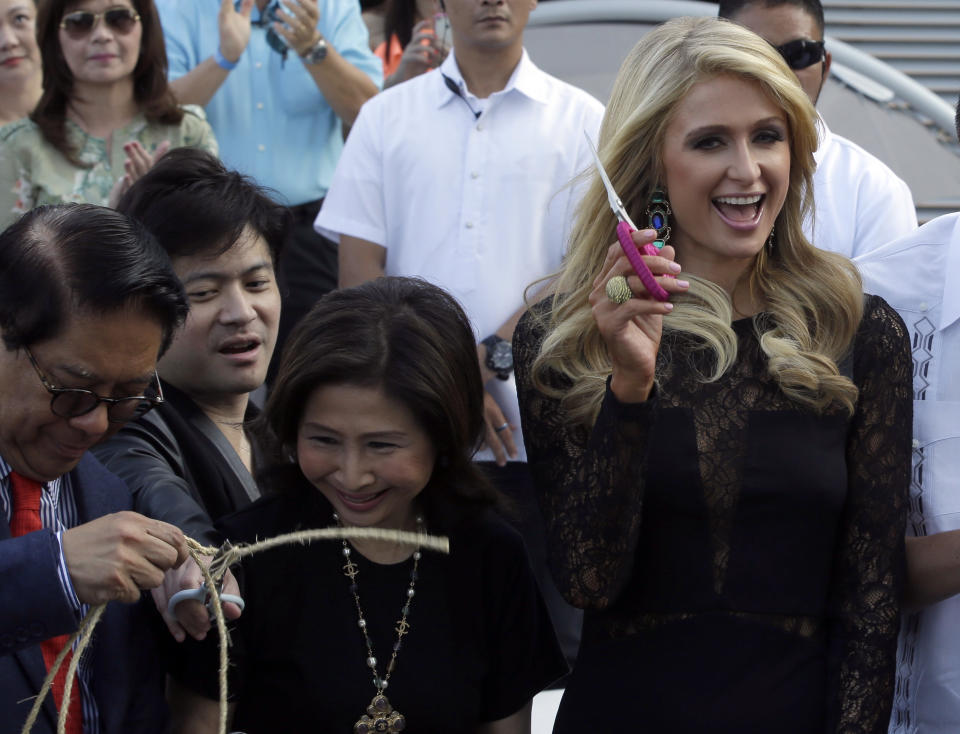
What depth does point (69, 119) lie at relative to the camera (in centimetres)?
463

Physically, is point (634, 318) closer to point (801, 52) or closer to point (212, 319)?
point (212, 319)

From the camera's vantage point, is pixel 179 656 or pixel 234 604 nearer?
pixel 234 604

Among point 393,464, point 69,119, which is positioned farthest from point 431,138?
point 393,464

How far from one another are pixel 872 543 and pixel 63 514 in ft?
4.71

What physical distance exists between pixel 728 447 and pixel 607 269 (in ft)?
1.35

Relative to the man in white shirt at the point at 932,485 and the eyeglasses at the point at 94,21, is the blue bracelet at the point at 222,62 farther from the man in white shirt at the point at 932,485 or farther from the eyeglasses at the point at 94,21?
the man in white shirt at the point at 932,485

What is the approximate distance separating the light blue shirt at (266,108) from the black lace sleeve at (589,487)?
99.8 inches

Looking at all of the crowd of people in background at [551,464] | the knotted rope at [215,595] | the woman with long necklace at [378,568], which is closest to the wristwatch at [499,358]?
the crowd of people in background at [551,464]

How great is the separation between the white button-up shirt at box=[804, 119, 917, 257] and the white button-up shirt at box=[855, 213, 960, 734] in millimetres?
1106

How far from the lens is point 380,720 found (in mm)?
2512

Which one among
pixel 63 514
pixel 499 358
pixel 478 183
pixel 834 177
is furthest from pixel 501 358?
pixel 63 514

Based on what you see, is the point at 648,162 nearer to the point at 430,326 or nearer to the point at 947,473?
the point at 430,326

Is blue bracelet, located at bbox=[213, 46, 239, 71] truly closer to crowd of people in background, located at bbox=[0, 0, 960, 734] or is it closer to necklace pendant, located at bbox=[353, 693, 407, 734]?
crowd of people in background, located at bbox=[0, 0, 960, 734]

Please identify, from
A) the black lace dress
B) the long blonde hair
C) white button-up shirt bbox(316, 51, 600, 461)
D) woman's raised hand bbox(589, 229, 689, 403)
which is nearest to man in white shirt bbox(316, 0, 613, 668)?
white button-up shirt bbox(316, 51, 600, 461)
